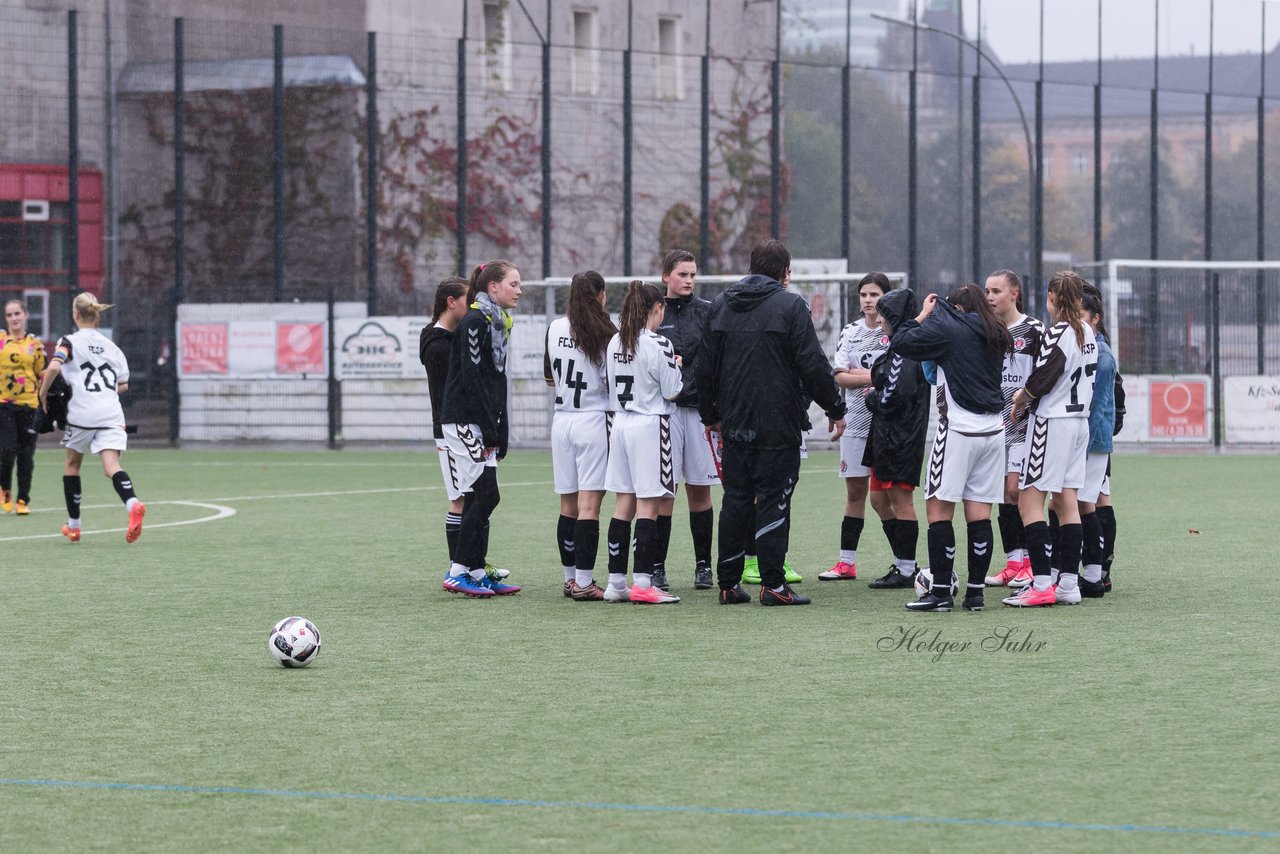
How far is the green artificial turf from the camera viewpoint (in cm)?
509

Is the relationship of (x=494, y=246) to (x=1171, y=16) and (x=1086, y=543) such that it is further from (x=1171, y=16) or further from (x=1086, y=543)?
(x=1086, y=543)

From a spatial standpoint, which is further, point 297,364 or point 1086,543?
point 297,364

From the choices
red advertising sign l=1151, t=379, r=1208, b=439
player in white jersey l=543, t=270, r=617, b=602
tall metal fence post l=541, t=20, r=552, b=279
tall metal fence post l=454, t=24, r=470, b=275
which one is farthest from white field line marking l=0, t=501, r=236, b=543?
tall metal fence post l=541, t=20, r=552, b=279

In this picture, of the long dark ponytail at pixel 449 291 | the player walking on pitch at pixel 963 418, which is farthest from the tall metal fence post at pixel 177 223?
the player walking on pitch at pixel 963 418

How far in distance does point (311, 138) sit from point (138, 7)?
4.64 metres

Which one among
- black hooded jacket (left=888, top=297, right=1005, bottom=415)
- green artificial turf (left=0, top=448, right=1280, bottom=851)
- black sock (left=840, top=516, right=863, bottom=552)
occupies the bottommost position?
green artificial turf (left=0, top=448, right=1280, bottom=851)

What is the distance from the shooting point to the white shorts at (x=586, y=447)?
9852 mm

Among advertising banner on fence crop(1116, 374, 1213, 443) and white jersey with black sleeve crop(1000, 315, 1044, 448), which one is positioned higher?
white jersey with black sleeve crop(1000, 315, 1044, 448)

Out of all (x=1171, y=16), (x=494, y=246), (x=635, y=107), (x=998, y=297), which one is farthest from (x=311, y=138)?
(x=998, y=297)

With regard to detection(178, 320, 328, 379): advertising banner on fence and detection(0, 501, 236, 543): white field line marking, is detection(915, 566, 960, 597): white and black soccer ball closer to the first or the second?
detection(0, 501, 236, 543): white field line marking

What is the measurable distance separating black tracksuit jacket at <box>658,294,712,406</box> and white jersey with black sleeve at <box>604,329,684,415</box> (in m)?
0.25

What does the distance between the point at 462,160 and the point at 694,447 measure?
2069 cm

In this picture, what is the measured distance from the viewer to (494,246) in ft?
104

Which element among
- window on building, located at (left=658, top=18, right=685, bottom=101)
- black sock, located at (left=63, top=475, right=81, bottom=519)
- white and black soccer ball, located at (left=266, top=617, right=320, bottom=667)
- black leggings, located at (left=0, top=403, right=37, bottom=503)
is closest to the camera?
white and black soccer ball, located at (left=266, top=617, right=320, bottom=667)
